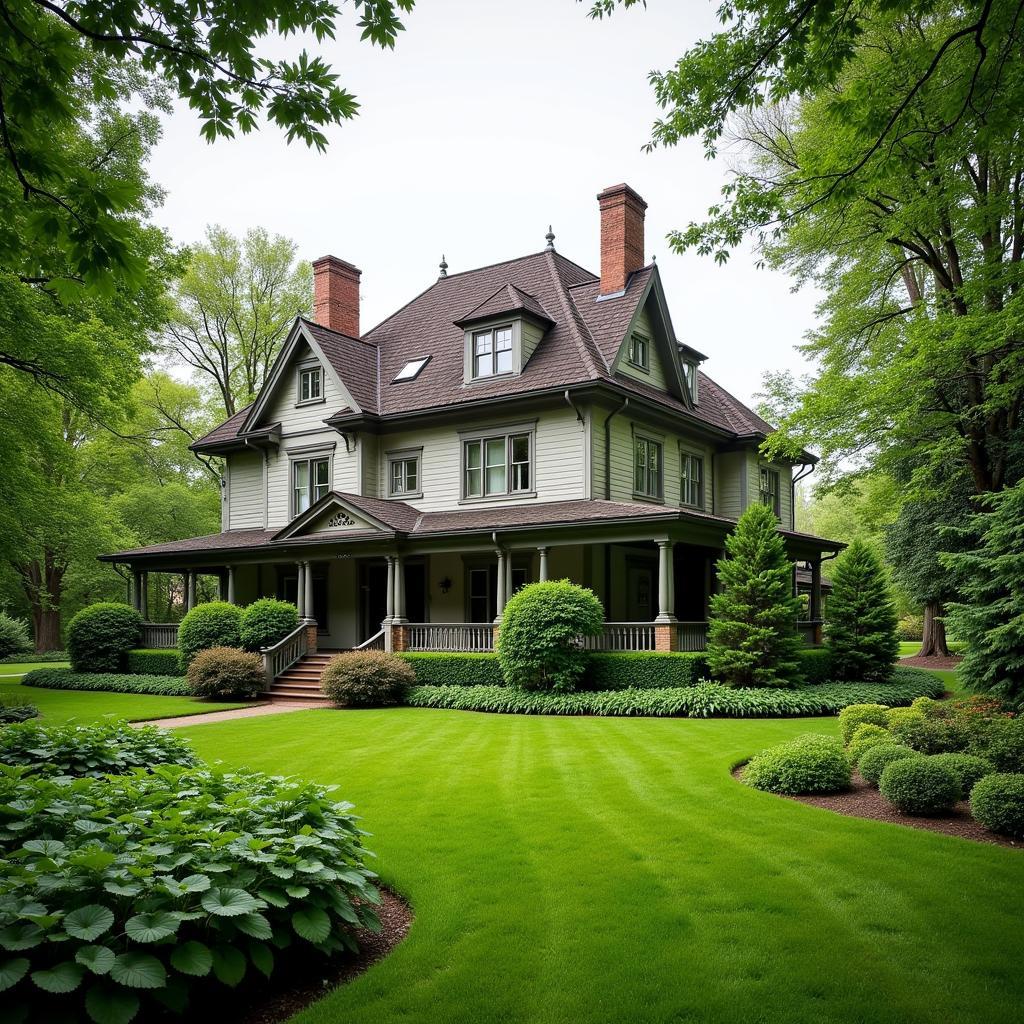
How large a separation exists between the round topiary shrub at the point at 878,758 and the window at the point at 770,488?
1947 cm

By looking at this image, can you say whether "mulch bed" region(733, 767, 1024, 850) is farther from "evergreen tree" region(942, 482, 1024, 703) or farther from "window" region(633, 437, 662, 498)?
"window" region(633, 437, 662, 498)

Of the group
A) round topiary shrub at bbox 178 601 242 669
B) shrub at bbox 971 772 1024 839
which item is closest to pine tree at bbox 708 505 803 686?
shrub at bbox 971 772 1024 839

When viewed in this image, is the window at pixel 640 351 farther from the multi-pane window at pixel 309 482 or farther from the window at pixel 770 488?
the multi-pane window at pixel 309 482

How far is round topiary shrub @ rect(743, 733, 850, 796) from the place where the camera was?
8758mm

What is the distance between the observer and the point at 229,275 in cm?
4012

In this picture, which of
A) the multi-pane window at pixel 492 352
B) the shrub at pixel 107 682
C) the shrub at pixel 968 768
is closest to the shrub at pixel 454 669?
the shrub at pixel 107 682

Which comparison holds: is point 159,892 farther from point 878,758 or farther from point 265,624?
point 265,624

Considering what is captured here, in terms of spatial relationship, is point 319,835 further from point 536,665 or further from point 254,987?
point 536,665

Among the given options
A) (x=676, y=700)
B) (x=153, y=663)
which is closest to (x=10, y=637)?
(x=153, y=663)

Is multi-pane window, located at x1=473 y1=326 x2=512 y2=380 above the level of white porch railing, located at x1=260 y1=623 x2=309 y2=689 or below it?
above

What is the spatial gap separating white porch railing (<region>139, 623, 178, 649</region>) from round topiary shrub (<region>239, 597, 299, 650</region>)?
191 inches

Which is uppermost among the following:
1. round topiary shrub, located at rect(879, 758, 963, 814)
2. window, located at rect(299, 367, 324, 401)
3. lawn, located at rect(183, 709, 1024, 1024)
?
window, located at rect(299, 367, 324, 401)

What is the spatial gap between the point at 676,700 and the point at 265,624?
39.0 feet

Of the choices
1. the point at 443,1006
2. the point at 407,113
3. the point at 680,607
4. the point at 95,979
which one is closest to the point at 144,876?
the point at 95,979
